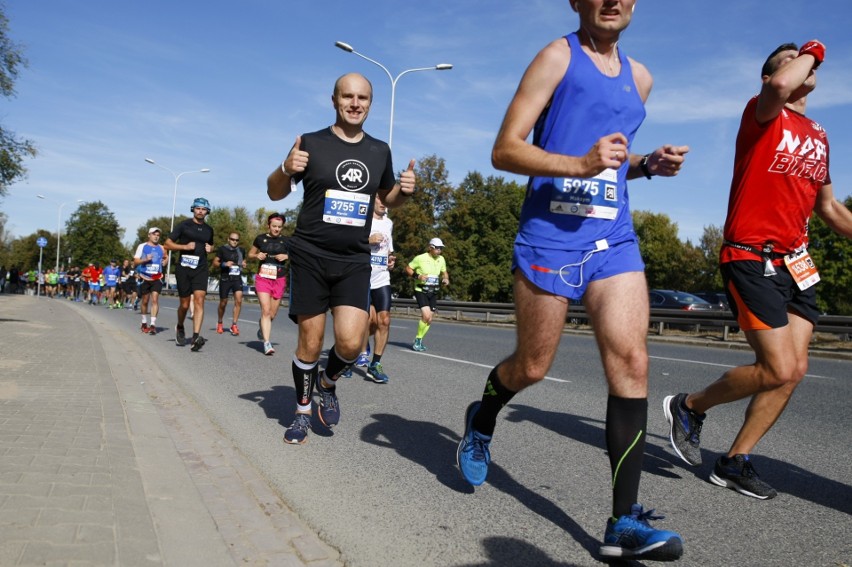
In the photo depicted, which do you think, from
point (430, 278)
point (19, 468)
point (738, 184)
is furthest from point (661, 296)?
point (19, 468)

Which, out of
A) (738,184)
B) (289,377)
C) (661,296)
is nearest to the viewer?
(738,184)

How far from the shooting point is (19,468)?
361cm

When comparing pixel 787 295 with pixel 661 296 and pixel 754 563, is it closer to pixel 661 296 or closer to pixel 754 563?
pixel 754 563

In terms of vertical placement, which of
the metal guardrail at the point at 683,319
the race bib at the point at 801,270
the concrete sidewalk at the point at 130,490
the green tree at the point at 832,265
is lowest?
the concrete sidewalk at the point at 130,490

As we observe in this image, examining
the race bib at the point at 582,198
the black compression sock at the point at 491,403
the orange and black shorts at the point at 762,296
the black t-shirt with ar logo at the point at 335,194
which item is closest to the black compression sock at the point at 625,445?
the black compression sock at the point at 491,403

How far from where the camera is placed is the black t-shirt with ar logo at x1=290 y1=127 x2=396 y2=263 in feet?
15.4

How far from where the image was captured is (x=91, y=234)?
82125 mm

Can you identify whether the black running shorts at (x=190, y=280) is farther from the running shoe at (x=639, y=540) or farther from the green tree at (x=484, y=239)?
the green tree at (x=484, y=239)

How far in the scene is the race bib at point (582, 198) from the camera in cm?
306

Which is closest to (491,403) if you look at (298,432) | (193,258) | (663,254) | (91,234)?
(298,432)

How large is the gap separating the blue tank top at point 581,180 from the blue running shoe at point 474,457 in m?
1.00

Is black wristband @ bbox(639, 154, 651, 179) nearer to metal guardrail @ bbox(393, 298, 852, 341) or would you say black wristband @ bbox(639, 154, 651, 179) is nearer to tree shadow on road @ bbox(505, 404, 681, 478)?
tree shadow on road @ bbox(505, 404, 681, 478)

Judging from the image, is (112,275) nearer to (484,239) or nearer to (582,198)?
(582,198)

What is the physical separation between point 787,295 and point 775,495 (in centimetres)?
100
